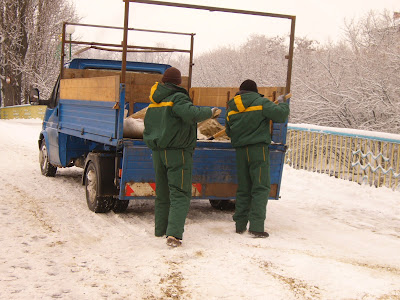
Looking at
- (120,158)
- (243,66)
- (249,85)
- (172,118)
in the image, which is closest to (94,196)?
(120,158)

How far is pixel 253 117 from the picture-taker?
585cm

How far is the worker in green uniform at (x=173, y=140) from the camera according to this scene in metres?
5.32

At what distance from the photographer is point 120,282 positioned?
4.24 m

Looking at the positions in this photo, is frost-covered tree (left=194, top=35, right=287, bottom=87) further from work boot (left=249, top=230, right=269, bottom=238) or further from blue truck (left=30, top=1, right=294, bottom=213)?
work boot (left=249, top=230, right=269, bottom=238)

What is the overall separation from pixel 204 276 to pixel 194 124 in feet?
5.86

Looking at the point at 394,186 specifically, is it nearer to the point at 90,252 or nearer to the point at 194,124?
the point at 194,124

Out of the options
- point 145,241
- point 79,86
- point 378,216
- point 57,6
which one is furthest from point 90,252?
point 57,6

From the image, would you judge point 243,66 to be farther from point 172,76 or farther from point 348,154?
point 172,76

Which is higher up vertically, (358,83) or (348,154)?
(358,83)

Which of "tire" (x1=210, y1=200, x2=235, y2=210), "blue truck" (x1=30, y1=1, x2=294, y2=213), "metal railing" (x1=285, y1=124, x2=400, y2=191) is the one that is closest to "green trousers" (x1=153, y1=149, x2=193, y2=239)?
"blue truck" (x1=30, y1=1, x2=294, y2=213)

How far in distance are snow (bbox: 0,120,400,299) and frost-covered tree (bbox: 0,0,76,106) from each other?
1101 inches

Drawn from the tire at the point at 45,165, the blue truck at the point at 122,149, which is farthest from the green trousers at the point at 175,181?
the tire at the point at 45,165

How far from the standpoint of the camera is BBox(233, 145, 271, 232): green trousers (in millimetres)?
5898

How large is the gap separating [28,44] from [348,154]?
1175 inches
